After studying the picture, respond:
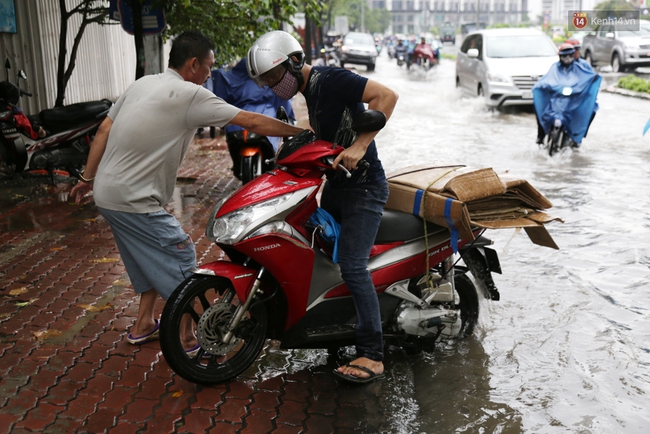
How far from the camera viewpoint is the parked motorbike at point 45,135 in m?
9.16

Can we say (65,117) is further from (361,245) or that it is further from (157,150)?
(361,245)

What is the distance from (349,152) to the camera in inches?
148

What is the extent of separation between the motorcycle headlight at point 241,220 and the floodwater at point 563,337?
3.96 feet

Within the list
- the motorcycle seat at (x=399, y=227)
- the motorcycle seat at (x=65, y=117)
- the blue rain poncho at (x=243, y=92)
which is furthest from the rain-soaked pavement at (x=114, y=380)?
the motorcycle seat at (x=65, y=117)

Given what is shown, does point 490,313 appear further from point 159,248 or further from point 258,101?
point 258,101

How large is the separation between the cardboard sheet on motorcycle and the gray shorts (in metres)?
1.23

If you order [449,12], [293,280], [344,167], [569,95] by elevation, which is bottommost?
[293,280]

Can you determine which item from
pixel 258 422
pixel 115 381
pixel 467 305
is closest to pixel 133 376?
pixel 115 381

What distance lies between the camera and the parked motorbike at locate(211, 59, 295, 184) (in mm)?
8305

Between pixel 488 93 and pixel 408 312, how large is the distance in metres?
13.7

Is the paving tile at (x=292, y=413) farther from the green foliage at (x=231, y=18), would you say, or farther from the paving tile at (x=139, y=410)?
the green foliage at (x=231, y=18)

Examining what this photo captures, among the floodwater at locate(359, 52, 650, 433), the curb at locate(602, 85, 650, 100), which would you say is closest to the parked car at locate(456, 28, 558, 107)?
the curb at locate(602, 85, 650, 100)

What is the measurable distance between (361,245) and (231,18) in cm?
737

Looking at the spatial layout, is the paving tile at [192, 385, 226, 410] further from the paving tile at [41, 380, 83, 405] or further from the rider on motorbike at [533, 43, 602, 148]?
the rider on motorbike at [533, 43, 602, 148]
